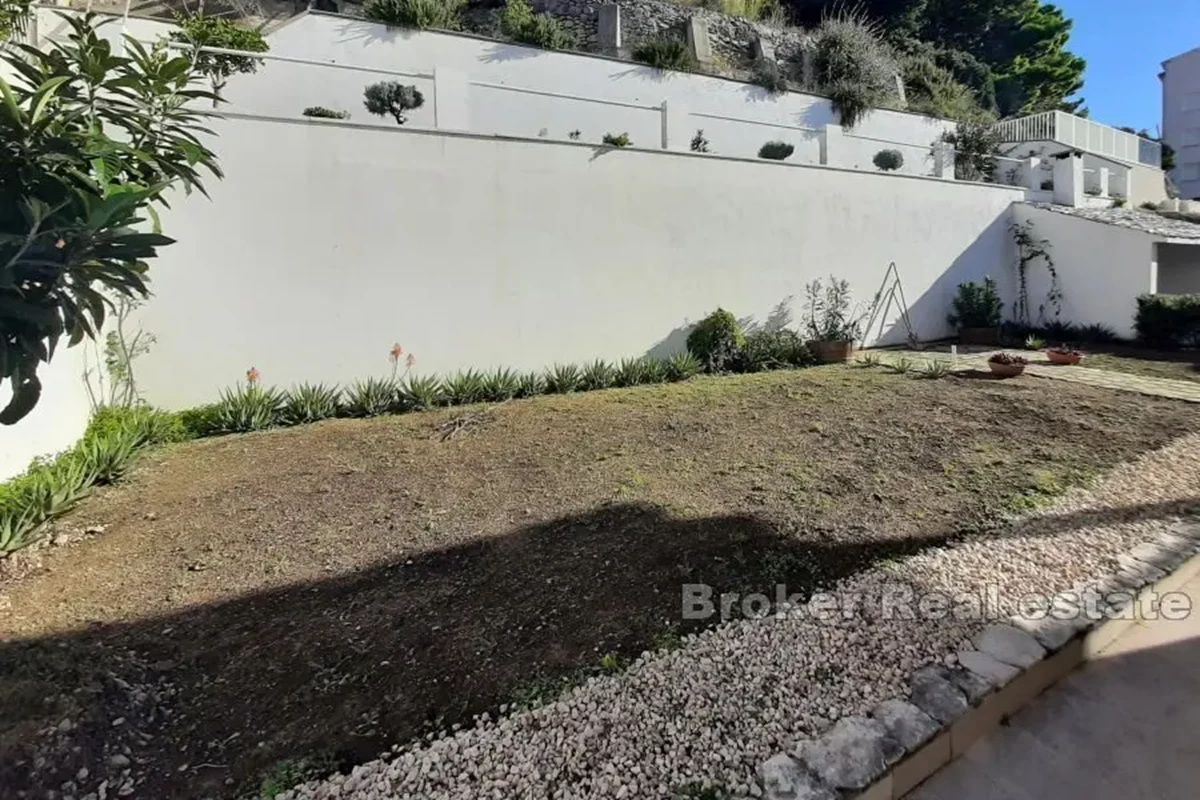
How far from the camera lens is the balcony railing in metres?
18.5

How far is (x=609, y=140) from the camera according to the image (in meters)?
10.9

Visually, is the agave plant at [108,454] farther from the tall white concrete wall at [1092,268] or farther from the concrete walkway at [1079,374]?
the tall white concrete wall at [1092,268]

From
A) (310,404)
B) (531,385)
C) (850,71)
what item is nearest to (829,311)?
(531,385)

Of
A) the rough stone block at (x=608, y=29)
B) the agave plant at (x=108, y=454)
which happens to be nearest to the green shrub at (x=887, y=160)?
the rough stone block at (x=608, y=29)

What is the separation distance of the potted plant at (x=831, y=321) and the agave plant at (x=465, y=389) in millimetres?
5962

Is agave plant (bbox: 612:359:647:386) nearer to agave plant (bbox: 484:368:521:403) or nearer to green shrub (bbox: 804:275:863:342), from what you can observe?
agave plant (bbox: 484:368:521:403)

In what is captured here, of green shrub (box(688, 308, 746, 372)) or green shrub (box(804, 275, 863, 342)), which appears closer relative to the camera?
green shrub (box(688, 308, 746, 372))

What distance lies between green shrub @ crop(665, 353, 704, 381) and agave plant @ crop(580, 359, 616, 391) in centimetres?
97

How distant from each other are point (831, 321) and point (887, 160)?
5.53m

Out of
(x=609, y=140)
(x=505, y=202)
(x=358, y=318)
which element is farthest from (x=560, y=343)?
(x=609, y=140)

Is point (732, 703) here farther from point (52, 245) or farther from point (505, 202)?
point (505, 202)

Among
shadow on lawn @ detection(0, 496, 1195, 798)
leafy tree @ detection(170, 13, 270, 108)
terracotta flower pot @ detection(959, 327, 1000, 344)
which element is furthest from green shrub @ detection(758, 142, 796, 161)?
shadow on lawn @ detection(0, 496, 1195, 798)

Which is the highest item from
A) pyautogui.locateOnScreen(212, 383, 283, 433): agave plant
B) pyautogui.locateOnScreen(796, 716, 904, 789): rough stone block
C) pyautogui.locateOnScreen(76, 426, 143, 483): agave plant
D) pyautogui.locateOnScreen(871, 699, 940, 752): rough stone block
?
pyautogui.locateOnScreen(212, 383, 283, 433): agave plant

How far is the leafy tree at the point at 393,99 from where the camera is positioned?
9.79 meters
